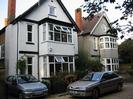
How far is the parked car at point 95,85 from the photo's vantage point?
591 inches

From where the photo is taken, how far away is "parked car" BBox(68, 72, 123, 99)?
15.0 metres

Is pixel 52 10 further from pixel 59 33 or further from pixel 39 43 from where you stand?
pixel 39 43

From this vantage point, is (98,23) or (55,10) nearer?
(55,10)

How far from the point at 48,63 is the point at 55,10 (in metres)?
7.10

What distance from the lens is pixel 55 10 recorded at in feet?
88.5

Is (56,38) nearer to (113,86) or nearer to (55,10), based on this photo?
(55,10)

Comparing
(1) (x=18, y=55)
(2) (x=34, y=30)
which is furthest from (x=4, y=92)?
(2) (x=34, y=30)

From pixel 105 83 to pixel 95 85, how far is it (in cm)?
129

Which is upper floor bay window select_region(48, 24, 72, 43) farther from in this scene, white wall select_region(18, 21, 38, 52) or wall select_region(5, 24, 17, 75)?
wall select_region(5, 24, 17, 75)

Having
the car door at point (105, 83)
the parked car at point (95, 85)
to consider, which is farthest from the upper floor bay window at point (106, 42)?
the car door at point (105, 83)

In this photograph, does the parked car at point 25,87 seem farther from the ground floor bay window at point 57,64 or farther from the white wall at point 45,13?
the white wall at point 45,13

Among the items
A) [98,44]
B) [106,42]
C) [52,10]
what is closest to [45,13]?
[52,10]

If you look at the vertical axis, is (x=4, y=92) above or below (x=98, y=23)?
below

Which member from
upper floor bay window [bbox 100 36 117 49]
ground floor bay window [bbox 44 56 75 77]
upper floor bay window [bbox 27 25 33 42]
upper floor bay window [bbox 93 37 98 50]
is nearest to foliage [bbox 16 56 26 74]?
ground floor bay window [bbox 44 56 75 77]
